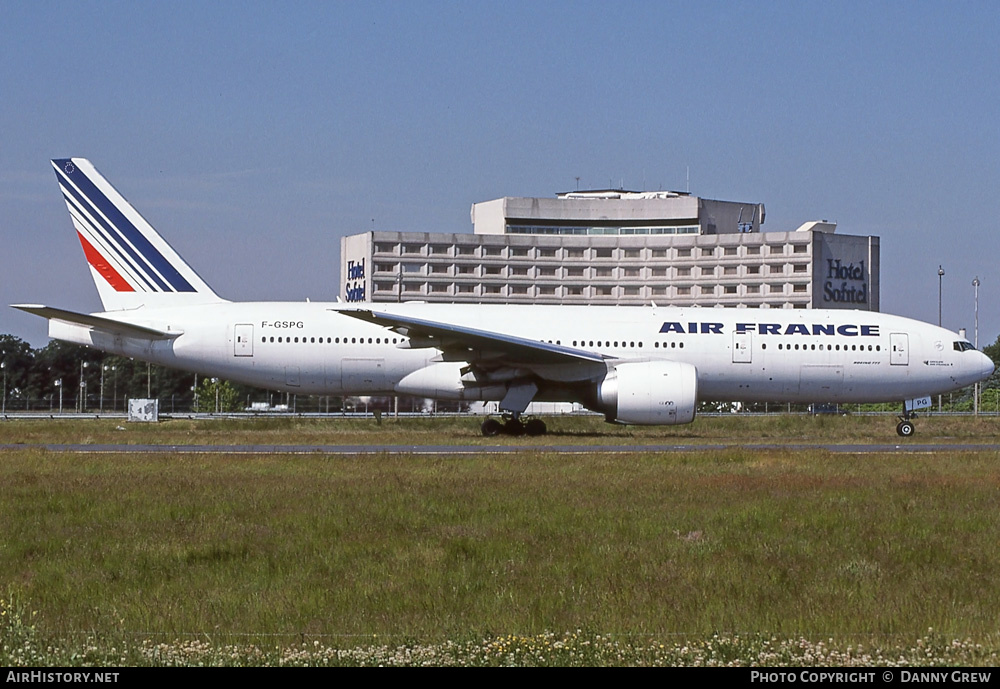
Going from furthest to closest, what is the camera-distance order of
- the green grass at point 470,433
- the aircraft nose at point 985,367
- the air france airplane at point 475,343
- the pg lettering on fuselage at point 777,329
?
the aircraft nose at point 985,367 → the pg lettering on fuselage at point 777,329 → the air france airplane at point 475,343 → the green grass at point 470,433

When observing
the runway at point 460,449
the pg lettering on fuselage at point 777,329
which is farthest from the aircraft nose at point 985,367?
the runway at point 460,449

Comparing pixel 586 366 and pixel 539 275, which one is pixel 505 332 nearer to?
pixel 586 366

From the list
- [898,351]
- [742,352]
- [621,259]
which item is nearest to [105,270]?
[742,352]

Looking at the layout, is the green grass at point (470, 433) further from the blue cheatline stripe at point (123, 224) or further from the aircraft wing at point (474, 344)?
the blue cheatline stripe at point (123, 224)

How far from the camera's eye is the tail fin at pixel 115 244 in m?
32.9

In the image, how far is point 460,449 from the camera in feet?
83.2

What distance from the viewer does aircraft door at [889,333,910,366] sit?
32688 millimetres

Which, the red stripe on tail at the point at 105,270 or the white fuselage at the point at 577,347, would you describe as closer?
the white fuselage at the point at 577,347

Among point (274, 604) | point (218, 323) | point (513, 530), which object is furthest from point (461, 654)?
point (218, 323)

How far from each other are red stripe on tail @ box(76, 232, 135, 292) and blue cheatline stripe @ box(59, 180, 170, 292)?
0.46 metres

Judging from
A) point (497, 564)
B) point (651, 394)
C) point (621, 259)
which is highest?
point (621, 259)

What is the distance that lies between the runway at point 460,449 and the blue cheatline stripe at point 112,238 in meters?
7.45

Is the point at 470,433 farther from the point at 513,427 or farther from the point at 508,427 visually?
the point at 513,427

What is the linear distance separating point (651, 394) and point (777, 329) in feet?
18.9
